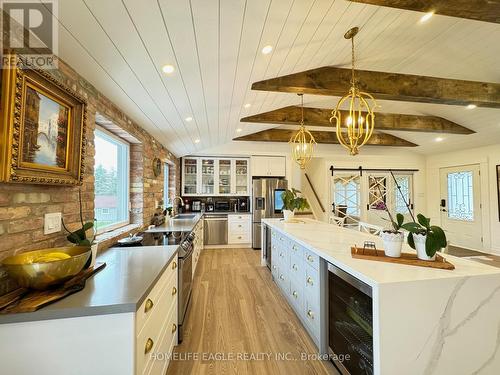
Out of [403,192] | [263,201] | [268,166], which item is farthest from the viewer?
[403,192]

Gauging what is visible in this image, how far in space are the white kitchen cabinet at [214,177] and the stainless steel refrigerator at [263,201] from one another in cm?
46

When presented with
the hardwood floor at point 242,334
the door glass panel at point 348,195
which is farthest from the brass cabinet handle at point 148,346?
the door glass panel at point 348,195

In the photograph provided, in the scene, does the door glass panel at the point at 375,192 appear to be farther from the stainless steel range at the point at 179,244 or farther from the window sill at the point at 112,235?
the window sill at the point at 112,235

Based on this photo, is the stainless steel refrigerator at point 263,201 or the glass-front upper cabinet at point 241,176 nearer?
the stainless steel refrigerator at point 263,201

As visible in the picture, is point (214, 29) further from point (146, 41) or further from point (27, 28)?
point (27, 28)

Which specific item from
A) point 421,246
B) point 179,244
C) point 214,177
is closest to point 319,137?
point 214,177

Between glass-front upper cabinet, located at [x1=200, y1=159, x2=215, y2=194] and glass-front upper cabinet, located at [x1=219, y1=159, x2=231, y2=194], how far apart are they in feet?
0.66

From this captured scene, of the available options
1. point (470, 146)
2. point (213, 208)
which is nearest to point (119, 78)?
point (213, 208)

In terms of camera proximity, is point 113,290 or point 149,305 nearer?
point 113,290

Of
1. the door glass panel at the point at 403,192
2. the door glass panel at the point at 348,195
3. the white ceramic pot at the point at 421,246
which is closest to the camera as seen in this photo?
the white ceramic pot at the point at 421,246

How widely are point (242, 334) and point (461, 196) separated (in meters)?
6.39

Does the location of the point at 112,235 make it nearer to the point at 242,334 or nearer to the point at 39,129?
the point at 39,129

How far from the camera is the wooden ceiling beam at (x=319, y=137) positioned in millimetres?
5378

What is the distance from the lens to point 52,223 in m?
1.31
